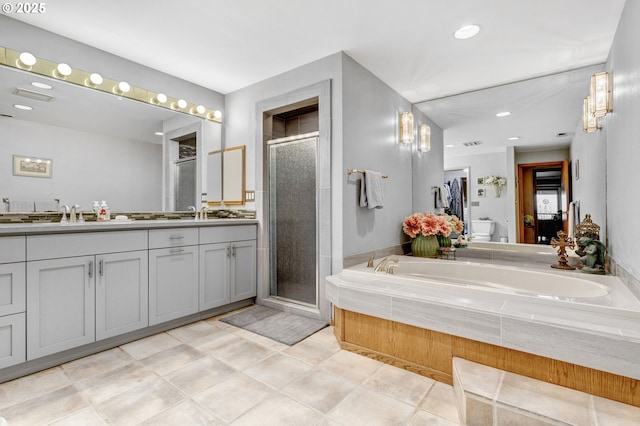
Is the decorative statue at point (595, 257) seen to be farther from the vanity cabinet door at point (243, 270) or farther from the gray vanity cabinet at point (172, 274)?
the gray vanity cabinet at point (172, 274)

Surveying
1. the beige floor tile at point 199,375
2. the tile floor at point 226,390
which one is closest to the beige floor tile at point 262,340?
the tile floor at point 226,390

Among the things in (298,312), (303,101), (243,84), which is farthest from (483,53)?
(298,312)

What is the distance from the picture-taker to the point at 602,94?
225 centimetres

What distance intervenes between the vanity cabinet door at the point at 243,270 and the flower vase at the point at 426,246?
171 cm

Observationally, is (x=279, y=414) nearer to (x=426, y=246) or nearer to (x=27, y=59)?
(x=426, y=246)

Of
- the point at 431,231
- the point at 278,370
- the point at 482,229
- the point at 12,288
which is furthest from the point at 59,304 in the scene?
the point at 482,229

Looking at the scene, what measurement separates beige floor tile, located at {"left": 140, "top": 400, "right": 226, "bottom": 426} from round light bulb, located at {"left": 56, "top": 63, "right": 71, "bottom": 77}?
8.47ft

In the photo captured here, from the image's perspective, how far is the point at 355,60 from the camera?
109 inches

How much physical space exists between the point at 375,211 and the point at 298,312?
1.23 m

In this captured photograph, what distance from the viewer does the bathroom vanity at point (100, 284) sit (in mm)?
1797

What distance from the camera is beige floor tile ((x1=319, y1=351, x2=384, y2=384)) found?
188 cm

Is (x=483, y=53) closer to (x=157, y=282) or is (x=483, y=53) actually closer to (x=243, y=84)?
(x=243, y=84)

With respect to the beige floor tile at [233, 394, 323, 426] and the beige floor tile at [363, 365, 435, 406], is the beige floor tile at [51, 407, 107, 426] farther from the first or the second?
the beige floor tile at [363, 365, 435, 406]

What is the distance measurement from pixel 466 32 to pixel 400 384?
8.14 feet
